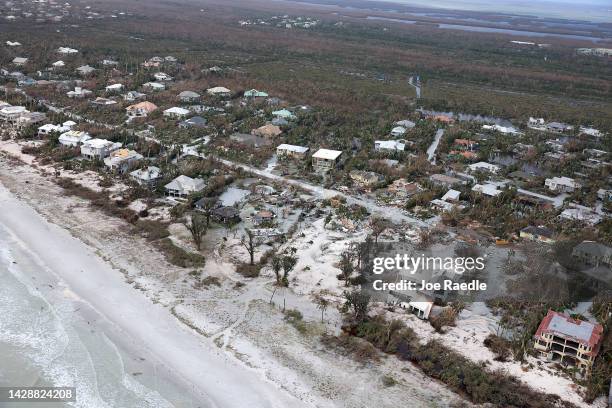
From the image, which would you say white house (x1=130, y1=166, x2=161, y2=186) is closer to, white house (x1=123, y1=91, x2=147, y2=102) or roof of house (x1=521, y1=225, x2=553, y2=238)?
white house (x1=123, y1=91, x2=147, y2=102)

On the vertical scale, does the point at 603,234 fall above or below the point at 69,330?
above

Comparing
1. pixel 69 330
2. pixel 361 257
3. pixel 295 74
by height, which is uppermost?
pixel 295 74

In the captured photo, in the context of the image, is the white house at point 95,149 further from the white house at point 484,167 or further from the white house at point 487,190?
the white house at point 484,167

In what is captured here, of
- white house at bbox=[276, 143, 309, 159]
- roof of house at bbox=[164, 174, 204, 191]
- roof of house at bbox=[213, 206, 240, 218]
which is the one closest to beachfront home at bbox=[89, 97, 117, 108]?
white house at bbox=[276, 143, 309, 159]

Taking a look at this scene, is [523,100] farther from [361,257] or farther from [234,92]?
[361,257]

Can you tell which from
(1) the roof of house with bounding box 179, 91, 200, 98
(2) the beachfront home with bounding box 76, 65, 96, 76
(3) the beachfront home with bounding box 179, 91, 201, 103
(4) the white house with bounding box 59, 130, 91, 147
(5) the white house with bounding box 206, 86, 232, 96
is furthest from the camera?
(2) the beachfront home with bounding box 76, 65, 96, 76

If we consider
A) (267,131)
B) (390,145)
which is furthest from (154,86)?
(390,145)

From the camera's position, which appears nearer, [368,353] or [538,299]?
[368,353]

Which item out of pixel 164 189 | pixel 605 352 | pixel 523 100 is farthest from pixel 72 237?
pixel 523 100
